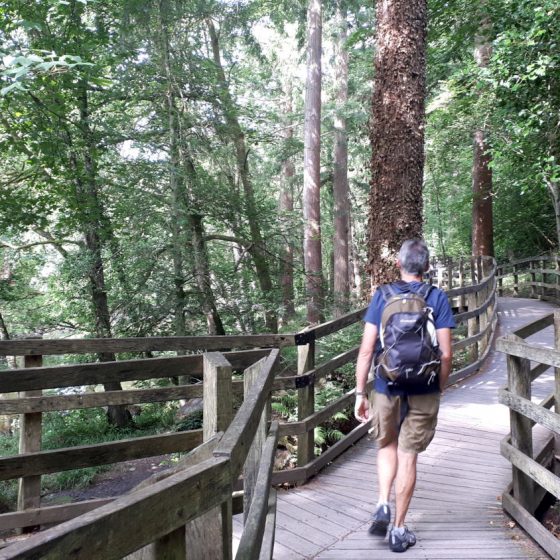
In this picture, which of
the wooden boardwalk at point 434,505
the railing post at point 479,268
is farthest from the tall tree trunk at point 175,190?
the railing post at point 479,268

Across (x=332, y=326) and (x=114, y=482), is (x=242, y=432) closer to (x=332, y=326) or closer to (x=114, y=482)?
(x=332, y=326)

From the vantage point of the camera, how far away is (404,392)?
345 cm

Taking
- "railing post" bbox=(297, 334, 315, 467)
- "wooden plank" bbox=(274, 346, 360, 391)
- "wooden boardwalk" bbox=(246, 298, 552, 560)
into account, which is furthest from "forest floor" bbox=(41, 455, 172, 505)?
"wooden boardwalk" bbox=(246, 298, 552, 560)

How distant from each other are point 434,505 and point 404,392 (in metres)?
1.34

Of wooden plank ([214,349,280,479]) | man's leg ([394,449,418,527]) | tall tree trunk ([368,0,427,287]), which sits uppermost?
tall tree trunk ([368,0,427,287])

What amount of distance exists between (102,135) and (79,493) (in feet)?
18.8

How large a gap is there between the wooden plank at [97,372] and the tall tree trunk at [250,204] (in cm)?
734

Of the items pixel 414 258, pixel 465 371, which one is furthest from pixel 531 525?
pixel 465 371

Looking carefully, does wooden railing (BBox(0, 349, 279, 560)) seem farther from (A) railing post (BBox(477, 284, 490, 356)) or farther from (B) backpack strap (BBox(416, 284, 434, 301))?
(A) railing post (BBox(477, 284, 490, 356))

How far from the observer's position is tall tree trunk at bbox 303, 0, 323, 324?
40.9ft

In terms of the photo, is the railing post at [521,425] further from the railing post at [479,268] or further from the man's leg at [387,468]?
the railing post at [479,268]

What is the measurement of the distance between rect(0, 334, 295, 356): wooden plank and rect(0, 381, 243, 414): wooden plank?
0.34 metres

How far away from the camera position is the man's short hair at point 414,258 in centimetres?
353

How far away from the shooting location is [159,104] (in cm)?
1059
